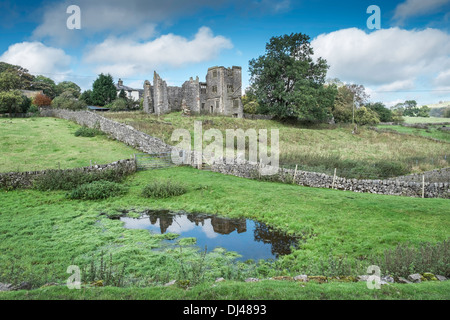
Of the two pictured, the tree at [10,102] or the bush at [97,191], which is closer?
the bush at [97,191]

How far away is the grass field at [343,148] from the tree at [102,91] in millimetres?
39996

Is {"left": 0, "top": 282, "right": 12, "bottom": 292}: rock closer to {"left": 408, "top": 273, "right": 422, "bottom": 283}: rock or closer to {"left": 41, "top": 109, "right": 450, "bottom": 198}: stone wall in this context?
{"left": 408, "top": 273, "right": 422, "bottom": 283}: rock

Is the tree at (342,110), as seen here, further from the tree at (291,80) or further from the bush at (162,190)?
the bush at (162,190)

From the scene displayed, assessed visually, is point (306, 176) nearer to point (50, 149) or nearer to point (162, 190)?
point (162, 190)

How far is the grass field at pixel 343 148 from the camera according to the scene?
2200cm

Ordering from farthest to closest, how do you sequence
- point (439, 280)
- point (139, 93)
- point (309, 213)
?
point (139, 93) → point (309, 213) → point (439, 280)

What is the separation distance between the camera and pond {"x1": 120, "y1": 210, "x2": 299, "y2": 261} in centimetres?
998

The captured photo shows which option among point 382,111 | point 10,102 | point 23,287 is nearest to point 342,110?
point 382,111

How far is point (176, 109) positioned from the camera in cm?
4975

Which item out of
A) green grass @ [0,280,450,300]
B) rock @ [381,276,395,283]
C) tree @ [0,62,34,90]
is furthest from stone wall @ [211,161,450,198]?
tree @ [0,62,34,90]

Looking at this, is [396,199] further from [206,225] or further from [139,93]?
[139,93]

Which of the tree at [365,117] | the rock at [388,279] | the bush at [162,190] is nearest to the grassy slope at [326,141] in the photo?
the bush at [162,190]
